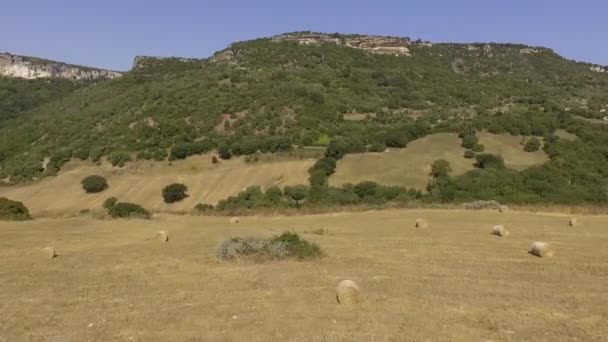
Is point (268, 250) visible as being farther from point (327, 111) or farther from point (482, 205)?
point (327, 111)

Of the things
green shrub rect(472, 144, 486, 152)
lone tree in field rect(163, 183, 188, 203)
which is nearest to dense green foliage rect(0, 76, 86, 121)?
lone tree in field rect(163, 183, 188, 203)

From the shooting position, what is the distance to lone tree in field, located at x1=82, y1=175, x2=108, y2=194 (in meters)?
64.5

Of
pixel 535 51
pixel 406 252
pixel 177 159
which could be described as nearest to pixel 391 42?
pixel 535 51

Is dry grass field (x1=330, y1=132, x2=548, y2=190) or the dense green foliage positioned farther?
the dense green foliage

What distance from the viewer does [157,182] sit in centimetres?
6550

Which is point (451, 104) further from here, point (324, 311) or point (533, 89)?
point (324, 311)

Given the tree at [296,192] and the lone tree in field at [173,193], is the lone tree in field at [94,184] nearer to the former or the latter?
the lone tree in field at [173,193]

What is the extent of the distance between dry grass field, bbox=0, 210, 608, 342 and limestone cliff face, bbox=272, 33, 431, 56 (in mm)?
111285

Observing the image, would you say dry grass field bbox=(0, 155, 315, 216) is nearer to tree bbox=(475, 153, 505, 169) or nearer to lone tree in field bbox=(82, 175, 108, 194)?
lone tree in field bbox=(82, 175, 108, 194)

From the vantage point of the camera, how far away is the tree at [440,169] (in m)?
56.0

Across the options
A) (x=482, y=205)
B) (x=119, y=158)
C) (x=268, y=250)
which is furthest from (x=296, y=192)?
(x=268, y=250)

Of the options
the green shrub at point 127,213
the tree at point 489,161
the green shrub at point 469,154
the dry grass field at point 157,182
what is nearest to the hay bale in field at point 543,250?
the green shrub at point 127,213

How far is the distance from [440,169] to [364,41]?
3503 inches

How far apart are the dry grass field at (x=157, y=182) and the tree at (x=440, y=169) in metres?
12.5
